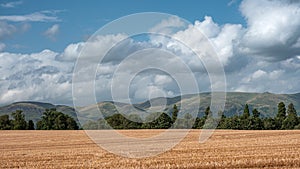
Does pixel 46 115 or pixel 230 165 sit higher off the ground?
pixel 46 115

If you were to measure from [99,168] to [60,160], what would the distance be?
16.2 ft

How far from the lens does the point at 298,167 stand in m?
18.9


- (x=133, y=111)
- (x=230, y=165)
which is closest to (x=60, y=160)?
→ (x=133, y=111)

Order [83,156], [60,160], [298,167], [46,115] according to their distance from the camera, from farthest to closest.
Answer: [46,115] → [83,156] → [60,160] → [298,167]

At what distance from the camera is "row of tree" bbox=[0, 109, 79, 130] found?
10775 cm

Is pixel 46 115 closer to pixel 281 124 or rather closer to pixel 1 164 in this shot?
pixel 281 124

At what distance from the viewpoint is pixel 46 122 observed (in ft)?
358

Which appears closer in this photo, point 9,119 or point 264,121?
point 264,121

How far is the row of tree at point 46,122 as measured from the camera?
107750 mm

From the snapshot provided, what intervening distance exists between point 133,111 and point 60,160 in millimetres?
6397

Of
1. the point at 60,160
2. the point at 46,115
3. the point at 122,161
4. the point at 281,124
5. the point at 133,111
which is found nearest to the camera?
the point at 122,161

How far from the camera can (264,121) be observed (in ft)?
338

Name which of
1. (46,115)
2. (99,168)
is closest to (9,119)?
(46,115)

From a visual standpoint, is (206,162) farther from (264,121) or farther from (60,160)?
(264,121)
